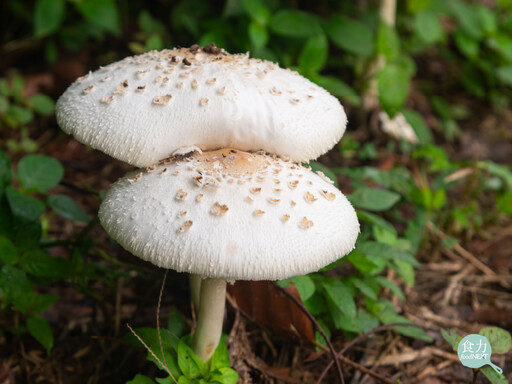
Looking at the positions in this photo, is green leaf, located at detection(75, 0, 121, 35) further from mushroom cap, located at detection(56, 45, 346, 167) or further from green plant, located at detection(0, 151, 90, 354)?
mushroom cap, located at detection(56, 45, 346, 167)

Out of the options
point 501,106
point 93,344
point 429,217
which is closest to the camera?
point 93,344

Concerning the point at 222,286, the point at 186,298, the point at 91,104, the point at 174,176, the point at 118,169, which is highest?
the point at 91,104

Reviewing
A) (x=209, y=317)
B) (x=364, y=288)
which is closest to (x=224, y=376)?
(x=209, y=317)

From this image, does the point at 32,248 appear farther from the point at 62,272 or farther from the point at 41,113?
the point at 41,113

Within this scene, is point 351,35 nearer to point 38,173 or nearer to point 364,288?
point 364,288

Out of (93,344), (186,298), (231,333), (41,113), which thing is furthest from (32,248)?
(41,113)

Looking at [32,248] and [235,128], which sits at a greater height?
[235,128]

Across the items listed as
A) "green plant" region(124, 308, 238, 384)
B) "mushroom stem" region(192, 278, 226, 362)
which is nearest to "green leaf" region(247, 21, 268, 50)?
"mushroom stem" region(192, 278, 226, 362)
